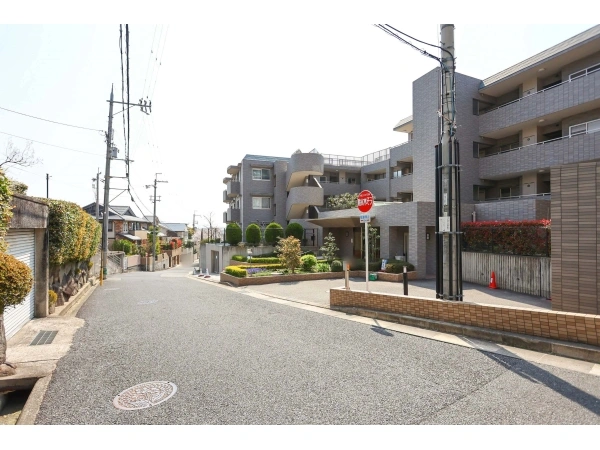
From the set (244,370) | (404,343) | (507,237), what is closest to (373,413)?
(244,370)

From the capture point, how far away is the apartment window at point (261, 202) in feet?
93.8

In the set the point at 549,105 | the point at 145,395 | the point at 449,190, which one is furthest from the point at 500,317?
the point at 549,105

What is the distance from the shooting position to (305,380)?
4.27 meters

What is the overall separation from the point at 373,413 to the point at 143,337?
521 cm

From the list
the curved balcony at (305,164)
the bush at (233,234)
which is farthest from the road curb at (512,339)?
the curved balcony at (305,164)

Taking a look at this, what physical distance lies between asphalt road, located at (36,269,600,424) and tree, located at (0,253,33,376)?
734 mm

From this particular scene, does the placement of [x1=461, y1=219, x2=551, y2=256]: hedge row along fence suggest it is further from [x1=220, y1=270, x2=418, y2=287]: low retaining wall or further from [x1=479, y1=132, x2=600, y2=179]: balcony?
[x1=479, y1=132, x2=600, y2=179]: balcony

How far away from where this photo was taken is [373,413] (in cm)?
342

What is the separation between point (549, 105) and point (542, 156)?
264cm

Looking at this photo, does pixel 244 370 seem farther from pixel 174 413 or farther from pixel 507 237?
pixel 507 237

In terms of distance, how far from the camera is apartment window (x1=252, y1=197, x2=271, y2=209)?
28592 millimetres

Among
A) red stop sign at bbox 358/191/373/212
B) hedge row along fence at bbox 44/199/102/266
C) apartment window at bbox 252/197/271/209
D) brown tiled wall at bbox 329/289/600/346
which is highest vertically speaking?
apartment window at bbox 252/197/271/209

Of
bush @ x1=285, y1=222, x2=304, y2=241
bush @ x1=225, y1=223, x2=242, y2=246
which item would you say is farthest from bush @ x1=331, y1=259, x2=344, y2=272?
bush @ x1=225, y1=223, x2=242, y2=246

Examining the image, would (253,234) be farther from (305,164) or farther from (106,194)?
(106,194)
